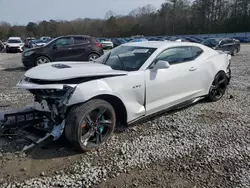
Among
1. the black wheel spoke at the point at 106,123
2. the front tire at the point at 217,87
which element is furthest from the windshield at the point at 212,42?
the black wheel spoke at the point at 106,123

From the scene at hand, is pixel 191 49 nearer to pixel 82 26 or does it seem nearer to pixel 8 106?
pixel 8 106

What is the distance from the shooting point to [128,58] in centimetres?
427

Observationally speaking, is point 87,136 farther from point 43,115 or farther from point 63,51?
point 63,51

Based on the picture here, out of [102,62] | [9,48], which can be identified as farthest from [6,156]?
[9,48]

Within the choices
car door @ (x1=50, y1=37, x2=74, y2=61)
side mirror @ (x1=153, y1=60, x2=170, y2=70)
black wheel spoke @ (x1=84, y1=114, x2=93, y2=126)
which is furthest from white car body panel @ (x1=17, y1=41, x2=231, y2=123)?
car door @ (x1=50, y1=37, x2=74, y2=61)

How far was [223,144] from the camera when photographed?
3.60 metres

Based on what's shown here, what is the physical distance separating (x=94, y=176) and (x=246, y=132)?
106 inches

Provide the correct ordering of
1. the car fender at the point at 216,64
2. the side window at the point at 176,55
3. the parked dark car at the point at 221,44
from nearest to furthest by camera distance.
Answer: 1. the side window at the point at 176,55
2. the car fender at the point at 216,64
3. the parked dark car at the point at 221,44

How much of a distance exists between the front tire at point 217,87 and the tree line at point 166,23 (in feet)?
215

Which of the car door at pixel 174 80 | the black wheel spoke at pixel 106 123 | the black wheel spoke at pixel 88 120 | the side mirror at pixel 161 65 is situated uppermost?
the side mirror at pixel 161 65

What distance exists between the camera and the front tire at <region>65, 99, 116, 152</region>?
3205 millimetres

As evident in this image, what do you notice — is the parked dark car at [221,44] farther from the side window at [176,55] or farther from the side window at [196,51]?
the side window at [176,55]

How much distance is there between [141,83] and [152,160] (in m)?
1.24

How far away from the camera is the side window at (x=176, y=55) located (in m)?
4.35
